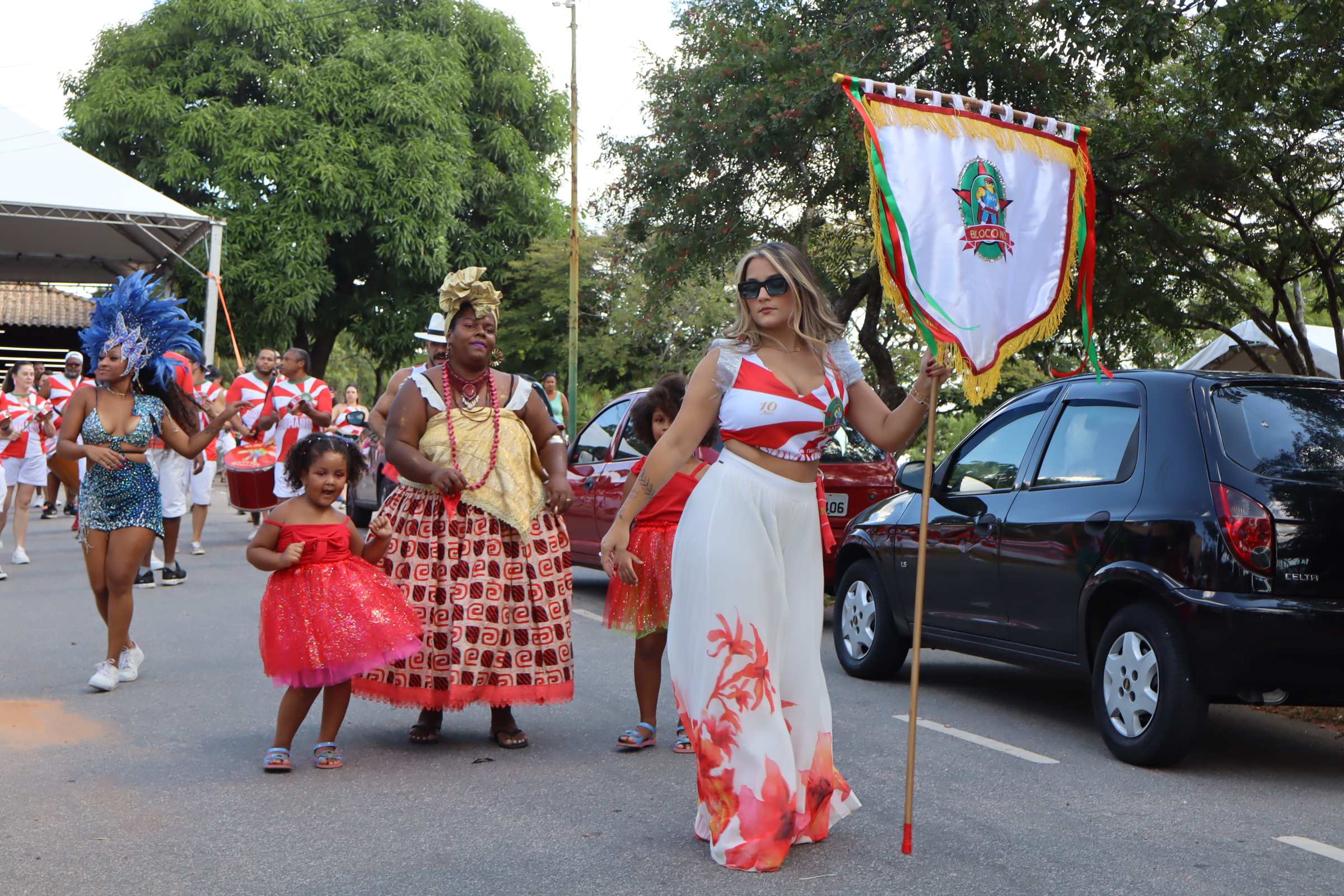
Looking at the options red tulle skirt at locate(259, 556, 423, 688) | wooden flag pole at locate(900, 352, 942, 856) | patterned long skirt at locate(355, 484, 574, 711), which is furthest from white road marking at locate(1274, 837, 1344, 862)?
red tulle skirt at locate(259, 556, 423, 688)

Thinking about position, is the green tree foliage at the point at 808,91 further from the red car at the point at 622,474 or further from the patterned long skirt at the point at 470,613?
the patterned long skirt at the point at 470,613

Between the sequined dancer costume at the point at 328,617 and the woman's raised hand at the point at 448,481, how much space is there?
422 millimetres

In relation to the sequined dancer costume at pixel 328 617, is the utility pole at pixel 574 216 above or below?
above

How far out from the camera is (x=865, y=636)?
7762mm

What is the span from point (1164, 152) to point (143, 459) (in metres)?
9.81

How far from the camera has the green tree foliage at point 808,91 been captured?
478 inches

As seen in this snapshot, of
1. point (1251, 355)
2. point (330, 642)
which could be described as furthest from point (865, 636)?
point (1251, 355)

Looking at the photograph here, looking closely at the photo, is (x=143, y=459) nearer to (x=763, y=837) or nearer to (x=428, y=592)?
(x=428, y=592)

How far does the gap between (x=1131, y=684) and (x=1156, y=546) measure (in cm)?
62

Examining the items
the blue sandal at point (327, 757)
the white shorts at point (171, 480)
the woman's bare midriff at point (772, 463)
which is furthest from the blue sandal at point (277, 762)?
the white shorts at point (171, 480)

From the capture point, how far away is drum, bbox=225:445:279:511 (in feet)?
41.7

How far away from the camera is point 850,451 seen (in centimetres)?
969

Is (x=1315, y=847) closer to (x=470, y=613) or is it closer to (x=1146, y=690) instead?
(x=1146, y=690)

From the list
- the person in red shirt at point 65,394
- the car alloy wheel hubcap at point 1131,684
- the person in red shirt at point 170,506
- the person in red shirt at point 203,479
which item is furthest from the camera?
the person in red shirt at point 65,394
